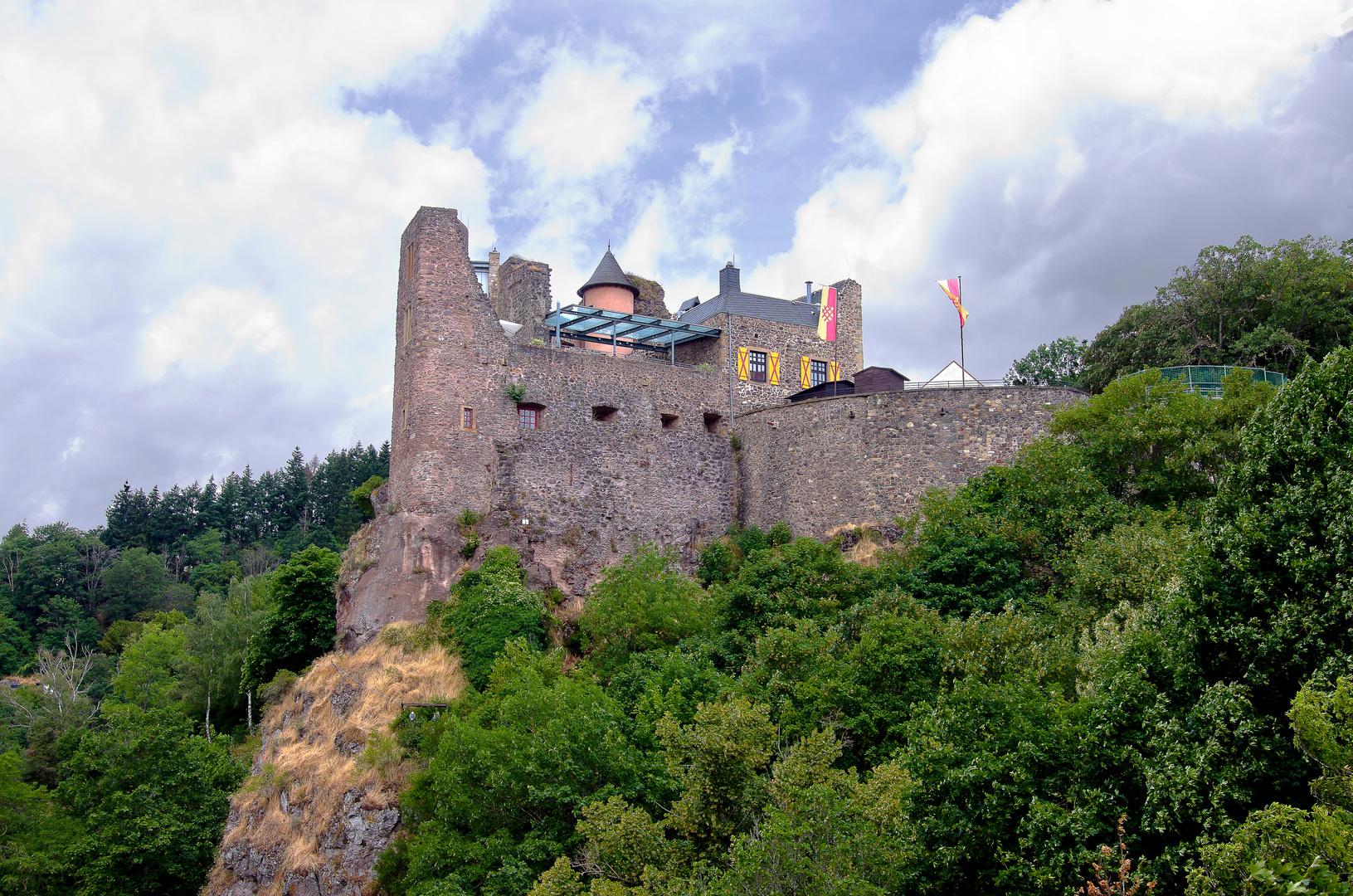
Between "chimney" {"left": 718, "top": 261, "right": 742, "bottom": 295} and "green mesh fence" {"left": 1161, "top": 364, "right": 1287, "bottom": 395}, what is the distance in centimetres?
1642

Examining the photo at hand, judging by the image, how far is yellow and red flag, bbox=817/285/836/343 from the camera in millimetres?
40250

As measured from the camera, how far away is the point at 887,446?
107 ft

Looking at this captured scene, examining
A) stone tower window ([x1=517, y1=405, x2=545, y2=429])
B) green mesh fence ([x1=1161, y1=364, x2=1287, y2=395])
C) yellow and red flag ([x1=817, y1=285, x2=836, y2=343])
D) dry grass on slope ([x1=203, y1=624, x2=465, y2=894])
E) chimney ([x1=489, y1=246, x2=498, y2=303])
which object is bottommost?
dry grass on slope ([x1=203, y1=624, x2=465, y2=894])

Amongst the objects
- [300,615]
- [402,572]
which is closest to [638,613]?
[402,572]

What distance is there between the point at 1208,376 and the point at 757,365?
1487 cm

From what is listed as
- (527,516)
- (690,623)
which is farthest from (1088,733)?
(527,516)

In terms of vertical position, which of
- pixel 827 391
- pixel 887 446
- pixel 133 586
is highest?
pixel 827 391

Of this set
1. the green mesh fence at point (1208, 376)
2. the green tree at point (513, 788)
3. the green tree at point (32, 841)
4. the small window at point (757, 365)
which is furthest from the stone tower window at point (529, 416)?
the green tree at point (32, 841)

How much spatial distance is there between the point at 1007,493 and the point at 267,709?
2306 centimetres

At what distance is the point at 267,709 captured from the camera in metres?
31.9

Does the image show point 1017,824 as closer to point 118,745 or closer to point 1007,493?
point 1007,493

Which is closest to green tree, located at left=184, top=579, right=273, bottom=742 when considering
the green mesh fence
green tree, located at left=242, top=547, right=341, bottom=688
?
green tree, located at left=242, top=547, right=341, bottom=688

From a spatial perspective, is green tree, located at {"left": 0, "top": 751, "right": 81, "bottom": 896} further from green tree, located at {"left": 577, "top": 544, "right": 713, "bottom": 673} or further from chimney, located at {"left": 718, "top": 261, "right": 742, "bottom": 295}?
chimney, located at {"left": 718, "top": 261, "right": 742, "bottom": 295}

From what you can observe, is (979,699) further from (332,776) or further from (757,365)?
(757,365)
